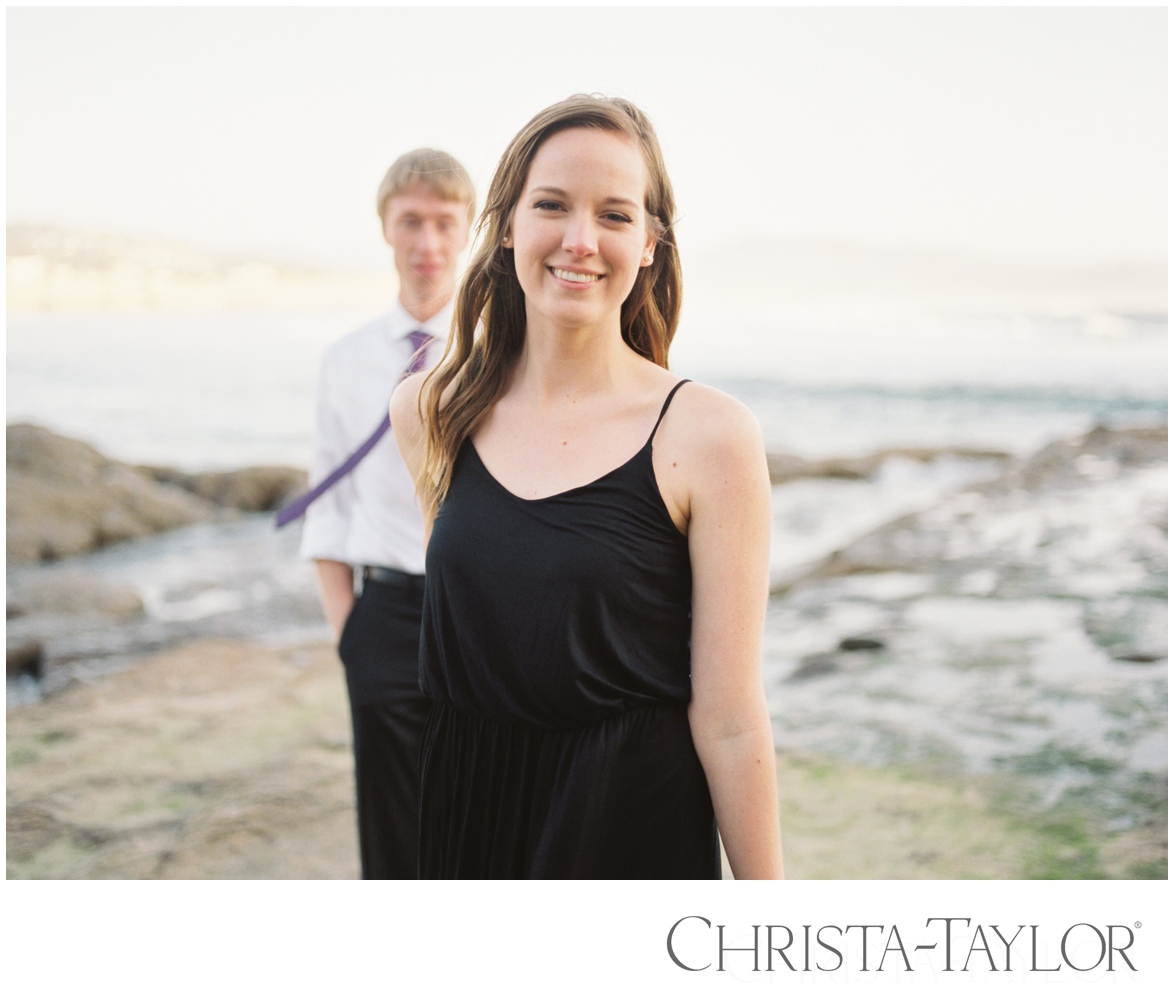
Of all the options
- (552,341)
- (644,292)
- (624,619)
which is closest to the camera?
(624,619)

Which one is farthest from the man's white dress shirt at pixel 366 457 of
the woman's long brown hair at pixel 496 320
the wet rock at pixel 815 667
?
the wet rock at pixel 815 667

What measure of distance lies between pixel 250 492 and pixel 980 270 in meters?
20.7

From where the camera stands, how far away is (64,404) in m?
23.3

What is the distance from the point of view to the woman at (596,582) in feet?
5.39

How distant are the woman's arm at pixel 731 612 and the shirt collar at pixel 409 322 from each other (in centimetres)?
137

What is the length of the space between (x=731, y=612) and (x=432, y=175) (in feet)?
5.37

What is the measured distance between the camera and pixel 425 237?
2.82 meters

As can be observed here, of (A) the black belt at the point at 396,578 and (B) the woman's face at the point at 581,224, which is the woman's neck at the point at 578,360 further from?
(A) the black belt at the point at 396,578

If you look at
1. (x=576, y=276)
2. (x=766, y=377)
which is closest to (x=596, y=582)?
(x=576, y=276)

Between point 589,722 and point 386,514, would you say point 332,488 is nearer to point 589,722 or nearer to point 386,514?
point 386,514

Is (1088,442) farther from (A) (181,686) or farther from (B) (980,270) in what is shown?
(B) (980,270)

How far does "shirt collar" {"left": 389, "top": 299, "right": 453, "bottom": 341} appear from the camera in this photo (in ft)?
9.45

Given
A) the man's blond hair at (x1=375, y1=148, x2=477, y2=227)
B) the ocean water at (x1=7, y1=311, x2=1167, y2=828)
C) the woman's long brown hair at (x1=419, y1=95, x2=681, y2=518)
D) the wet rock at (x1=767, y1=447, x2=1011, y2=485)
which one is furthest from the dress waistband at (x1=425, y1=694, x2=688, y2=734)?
the wet rock at (x1=767, y1=447, x2=1011, y2=485)

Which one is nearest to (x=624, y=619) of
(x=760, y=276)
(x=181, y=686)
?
(x=181, y=686)
